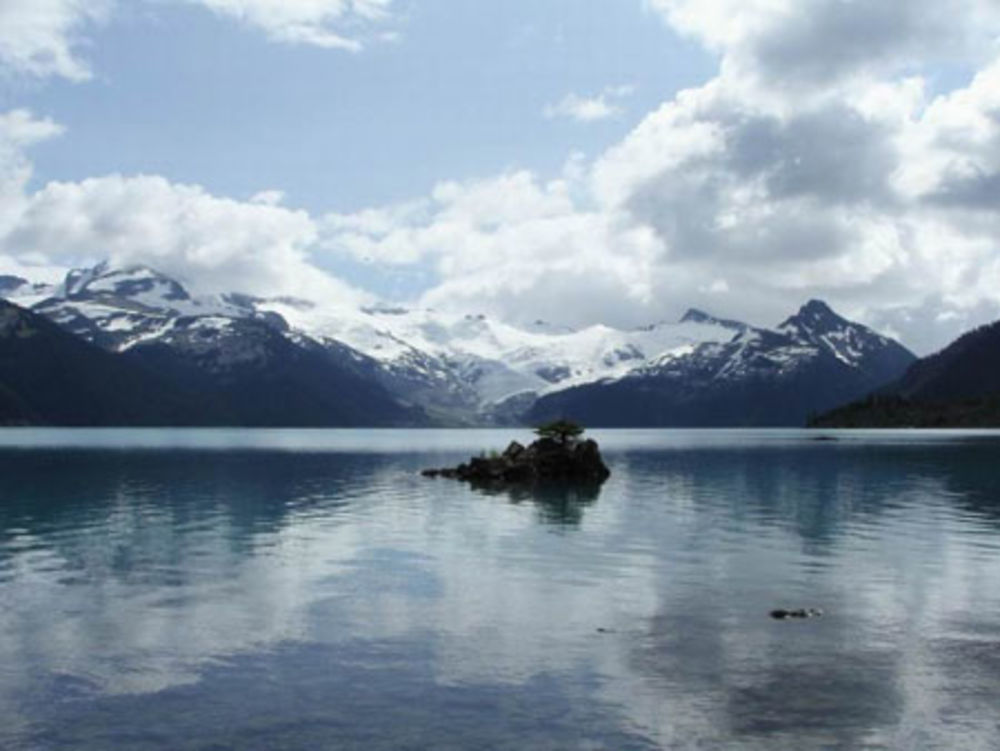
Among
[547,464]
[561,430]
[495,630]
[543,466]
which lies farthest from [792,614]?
[561,430]

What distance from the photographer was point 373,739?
27344 mm

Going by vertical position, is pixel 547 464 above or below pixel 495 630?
above

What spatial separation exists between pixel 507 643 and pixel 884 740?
49.6 ft

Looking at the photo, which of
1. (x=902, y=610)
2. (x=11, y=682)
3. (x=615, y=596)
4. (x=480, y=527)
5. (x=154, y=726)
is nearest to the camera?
(x=154, y=726)

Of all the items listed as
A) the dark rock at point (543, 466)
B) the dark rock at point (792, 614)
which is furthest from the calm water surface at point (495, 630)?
the dark rock at point (543, 466)

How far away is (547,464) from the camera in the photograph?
462 feet

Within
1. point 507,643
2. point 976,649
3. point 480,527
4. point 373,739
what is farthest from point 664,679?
point 480,527

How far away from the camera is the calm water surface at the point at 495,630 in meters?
28.7

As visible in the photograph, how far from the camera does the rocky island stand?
446ft

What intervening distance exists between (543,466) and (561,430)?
20.0 feet

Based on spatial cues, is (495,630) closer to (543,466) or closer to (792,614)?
(792,614)

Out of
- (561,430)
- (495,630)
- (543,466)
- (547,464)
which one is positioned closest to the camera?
(495,630)

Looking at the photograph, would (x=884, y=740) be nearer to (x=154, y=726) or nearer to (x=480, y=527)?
(x=154, y=726)

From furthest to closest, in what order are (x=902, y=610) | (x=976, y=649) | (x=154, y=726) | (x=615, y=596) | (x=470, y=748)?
(x=615, y=596)
(x=902, y=610)
(x=976, y=649)
(x=154, y=726)
(x=470, y=748)
